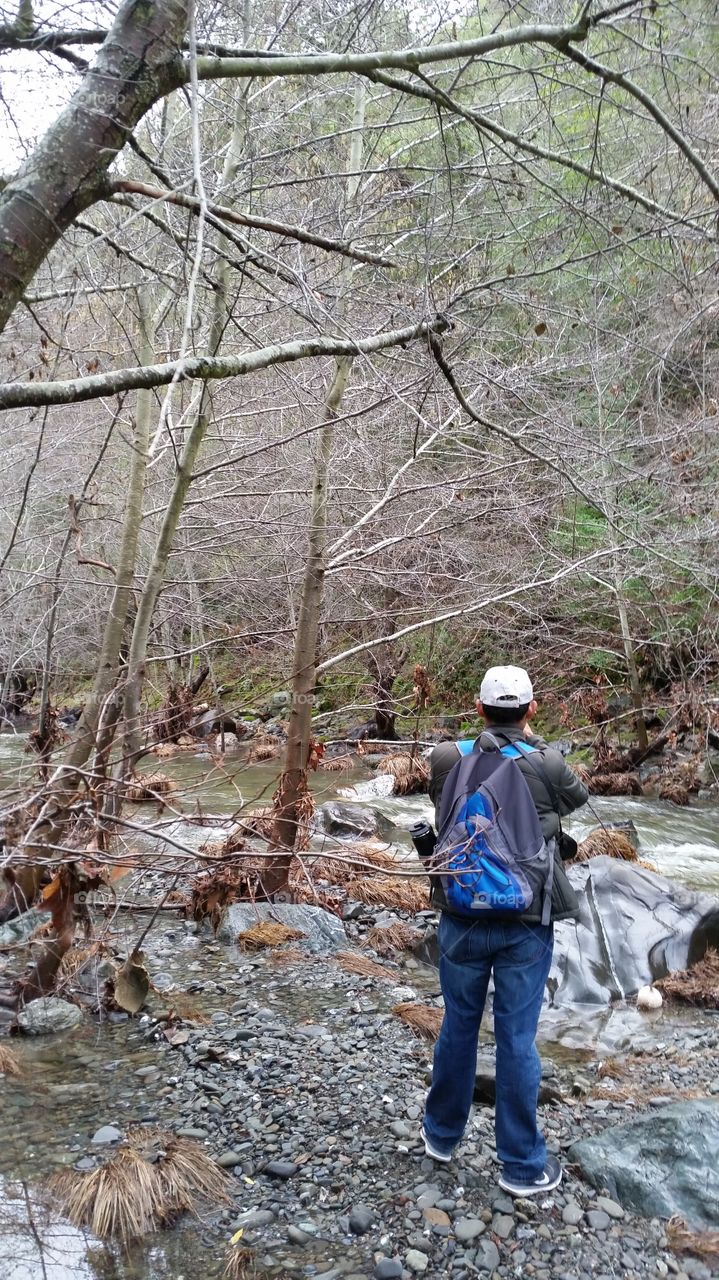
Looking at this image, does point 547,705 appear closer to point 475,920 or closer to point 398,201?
point 398,201

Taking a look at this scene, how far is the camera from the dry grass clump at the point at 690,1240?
3258 millimetres

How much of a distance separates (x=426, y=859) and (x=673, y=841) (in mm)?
7677

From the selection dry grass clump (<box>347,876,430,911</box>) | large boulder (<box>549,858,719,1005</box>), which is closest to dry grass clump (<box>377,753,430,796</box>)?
dry grass clump (<box>347,876,430,911</box>)

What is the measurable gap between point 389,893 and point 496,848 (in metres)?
4.97

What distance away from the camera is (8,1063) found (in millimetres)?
4684

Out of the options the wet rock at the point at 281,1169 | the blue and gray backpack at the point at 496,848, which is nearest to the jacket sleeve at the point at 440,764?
the blue and gray backpack at the point at 496,848

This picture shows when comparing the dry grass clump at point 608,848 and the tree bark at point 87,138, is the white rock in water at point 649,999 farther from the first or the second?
the tree bark at point 87,138

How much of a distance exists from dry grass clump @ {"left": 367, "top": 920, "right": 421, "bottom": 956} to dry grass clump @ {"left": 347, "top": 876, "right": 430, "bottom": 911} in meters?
0.79

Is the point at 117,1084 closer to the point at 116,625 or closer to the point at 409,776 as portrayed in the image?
the point at 116,625

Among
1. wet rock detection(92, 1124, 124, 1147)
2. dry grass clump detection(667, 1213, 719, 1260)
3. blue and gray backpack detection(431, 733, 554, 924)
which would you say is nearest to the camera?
dry grass clump detection(667, 1213, 719, 1260)

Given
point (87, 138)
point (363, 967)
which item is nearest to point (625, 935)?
point (363, 967)

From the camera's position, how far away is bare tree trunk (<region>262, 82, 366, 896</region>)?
722cm

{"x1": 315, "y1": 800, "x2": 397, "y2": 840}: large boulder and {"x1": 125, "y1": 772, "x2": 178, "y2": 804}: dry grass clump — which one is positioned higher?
{"x1": 125, "y1": 772, "x2": 178, "y2": 804}: dry grass clump

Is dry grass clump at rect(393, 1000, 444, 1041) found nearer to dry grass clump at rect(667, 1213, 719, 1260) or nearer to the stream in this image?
the stream
